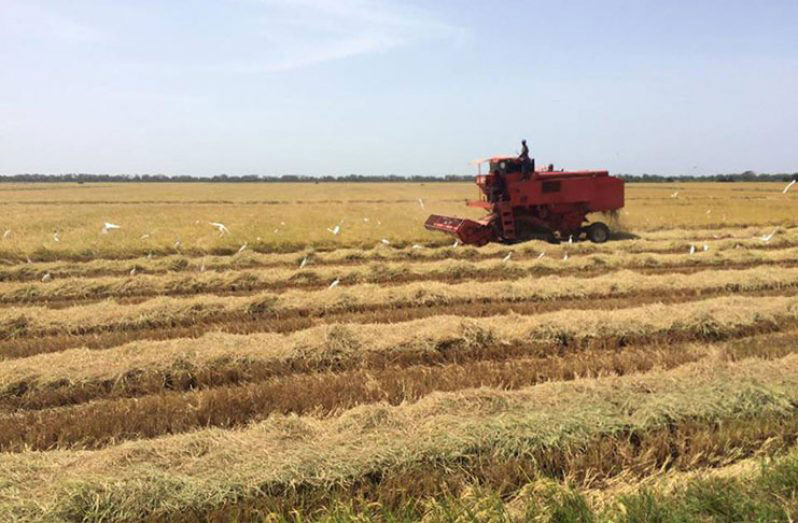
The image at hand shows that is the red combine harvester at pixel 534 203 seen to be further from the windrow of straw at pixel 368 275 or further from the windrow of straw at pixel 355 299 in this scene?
the windrow of straw at pixel 355 299

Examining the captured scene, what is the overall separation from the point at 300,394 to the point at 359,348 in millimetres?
1299

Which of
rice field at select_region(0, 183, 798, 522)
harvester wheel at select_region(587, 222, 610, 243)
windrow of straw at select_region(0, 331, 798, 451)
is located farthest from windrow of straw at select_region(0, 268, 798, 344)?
harvester wheel at select_region(587, 222, 610, 243)

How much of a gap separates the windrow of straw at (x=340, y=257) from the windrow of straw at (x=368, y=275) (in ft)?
2.19

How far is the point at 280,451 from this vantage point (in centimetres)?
362

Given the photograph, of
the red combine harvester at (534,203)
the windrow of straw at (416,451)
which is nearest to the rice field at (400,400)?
the windrow of straw at (416,451)

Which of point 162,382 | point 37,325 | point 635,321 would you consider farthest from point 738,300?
point 37,325

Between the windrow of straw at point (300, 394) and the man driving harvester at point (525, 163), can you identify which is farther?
the man driving harvester at point (525, 163)

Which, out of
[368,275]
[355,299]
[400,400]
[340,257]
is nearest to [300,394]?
[400,400]

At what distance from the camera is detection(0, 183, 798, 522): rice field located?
313cm

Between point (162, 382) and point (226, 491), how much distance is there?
258 centimetres

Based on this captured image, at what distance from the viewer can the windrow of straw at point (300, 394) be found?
4.29 m

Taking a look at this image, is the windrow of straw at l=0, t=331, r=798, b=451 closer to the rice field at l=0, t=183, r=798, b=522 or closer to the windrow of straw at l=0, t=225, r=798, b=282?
the rice field at l=0, t=183, r=798, b=522

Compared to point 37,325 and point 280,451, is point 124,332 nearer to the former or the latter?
point 37,325

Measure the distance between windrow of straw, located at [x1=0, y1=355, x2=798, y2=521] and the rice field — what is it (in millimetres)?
16
